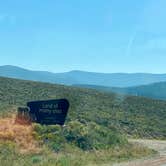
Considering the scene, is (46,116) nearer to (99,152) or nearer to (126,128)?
(99,152)

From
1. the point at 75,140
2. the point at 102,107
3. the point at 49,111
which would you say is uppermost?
the point at 49,111

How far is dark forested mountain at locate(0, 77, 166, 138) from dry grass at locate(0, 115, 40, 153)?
47.9ft

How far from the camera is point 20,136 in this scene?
26.9 m

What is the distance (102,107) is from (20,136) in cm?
3424

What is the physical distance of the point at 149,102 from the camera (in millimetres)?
73938

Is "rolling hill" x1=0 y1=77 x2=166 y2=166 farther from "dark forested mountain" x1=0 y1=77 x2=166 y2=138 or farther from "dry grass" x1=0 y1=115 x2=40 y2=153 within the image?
"dark forested mountain" x1=0 y1=77 x2=166 y2=138

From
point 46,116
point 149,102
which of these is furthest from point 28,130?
point 149,102

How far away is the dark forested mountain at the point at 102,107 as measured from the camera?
4891cm

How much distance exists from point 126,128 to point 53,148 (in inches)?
Answer: 937

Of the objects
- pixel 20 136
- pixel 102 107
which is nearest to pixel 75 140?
pixel 20 136

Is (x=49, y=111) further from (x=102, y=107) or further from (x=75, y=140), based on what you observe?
(x=102, y=107)

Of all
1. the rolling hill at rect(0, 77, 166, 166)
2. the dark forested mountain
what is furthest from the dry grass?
the dark forested mountain

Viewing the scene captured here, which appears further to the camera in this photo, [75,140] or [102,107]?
[102,107]

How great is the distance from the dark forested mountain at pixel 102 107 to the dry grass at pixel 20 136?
14.6 m
